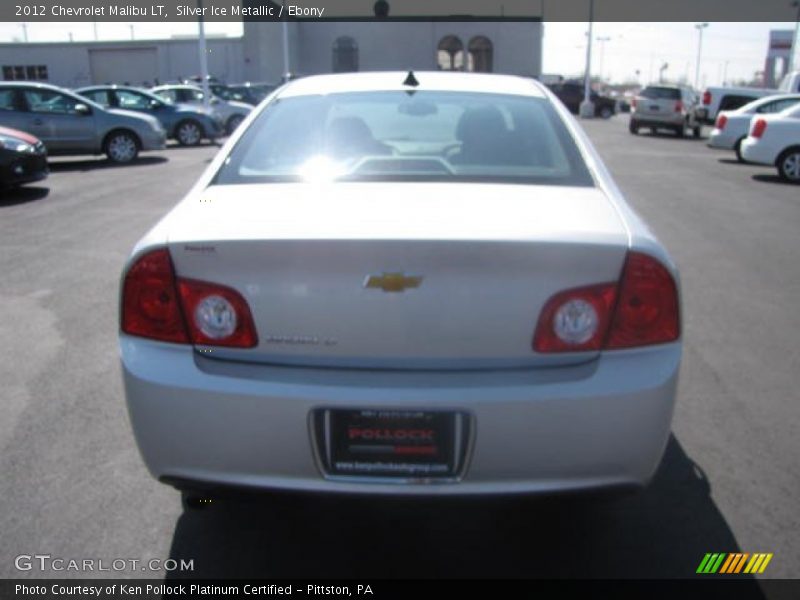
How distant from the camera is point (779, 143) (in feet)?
46.4

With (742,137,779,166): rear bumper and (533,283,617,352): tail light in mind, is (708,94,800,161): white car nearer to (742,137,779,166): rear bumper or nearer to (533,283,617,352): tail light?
(742,137,779,166): rear bumper

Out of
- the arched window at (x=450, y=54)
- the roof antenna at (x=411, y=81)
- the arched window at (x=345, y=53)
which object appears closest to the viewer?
the roof antenna at (x=411, y=81)

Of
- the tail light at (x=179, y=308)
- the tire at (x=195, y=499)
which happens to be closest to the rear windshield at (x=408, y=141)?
the tail light at (x=179, y=308)

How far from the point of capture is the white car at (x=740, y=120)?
56.2 feet

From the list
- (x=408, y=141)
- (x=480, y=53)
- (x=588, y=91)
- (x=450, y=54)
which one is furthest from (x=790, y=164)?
(x=450, y=54)

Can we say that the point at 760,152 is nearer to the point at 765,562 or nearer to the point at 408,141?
the point at 408,141

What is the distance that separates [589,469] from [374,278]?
0.84 m

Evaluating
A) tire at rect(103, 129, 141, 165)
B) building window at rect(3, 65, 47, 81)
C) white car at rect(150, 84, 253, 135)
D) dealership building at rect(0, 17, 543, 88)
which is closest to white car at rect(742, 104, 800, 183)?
tire at rect(103, 129, 141, 165)

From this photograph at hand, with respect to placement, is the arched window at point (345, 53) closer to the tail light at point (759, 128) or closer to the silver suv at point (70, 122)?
the silver suv at point (70, 122)

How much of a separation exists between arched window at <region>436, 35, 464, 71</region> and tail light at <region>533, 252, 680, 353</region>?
51067 millimetres

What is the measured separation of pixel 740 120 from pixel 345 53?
36.8 metres

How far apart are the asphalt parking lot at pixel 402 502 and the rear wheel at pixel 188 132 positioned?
46.3ft

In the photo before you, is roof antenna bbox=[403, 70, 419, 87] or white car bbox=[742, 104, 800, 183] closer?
roof antenna bbox=[403, 70, 419, 87]

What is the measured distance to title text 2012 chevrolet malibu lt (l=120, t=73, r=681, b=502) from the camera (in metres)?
2.23
